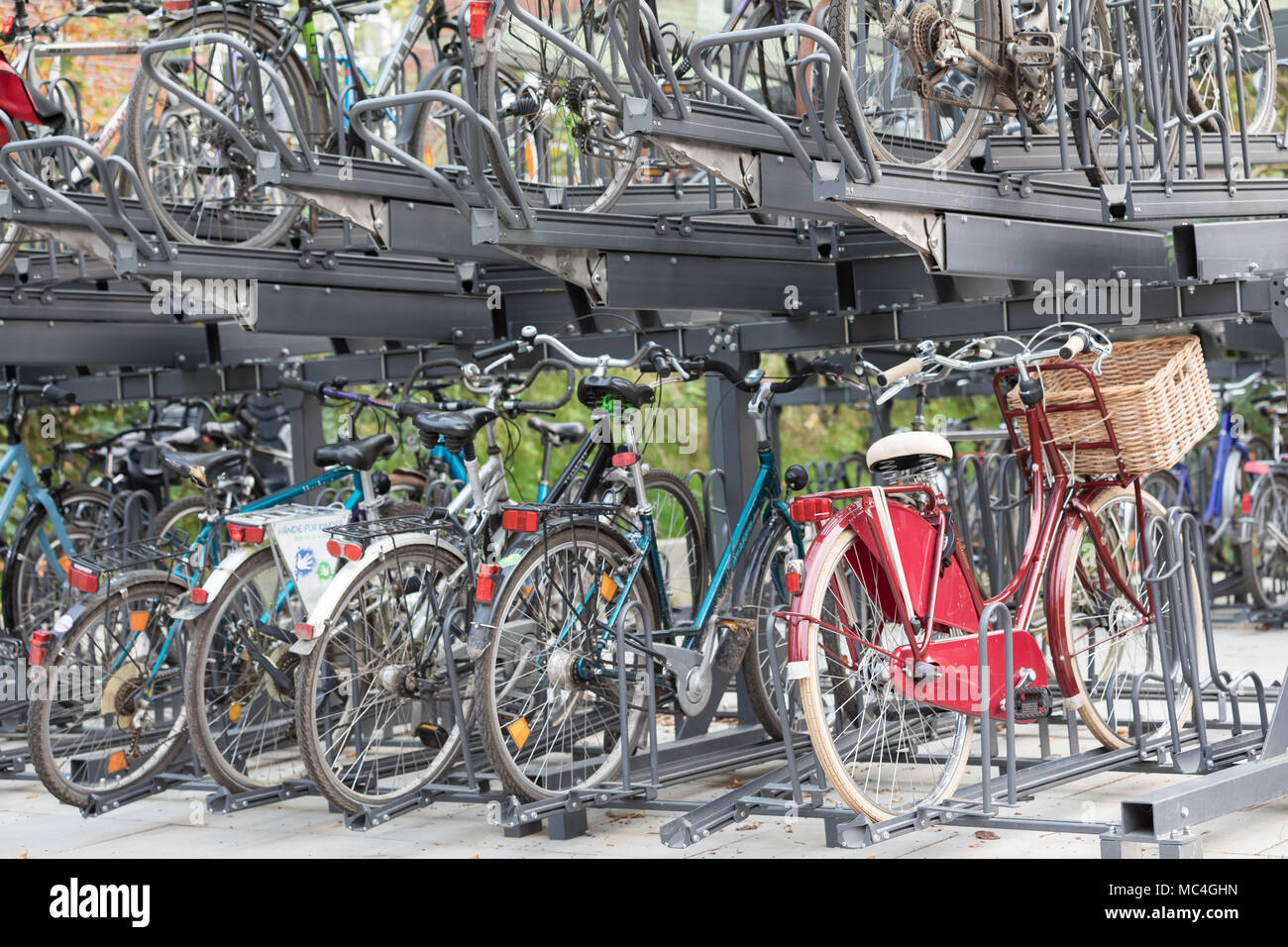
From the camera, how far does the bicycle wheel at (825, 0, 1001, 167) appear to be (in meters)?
4.34

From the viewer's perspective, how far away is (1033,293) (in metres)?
5.14

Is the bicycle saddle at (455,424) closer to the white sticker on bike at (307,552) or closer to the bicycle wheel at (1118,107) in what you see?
the white sticker on bike at (307,552)

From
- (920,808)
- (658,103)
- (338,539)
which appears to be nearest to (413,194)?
(338,539)

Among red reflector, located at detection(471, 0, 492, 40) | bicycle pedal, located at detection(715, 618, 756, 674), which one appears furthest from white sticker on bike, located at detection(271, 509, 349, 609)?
red reflector, located at detection(471, 0, 492, 40)

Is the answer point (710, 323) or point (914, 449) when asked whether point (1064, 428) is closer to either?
point (914, 449)

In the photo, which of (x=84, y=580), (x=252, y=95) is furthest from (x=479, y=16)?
(x=84, y=580)

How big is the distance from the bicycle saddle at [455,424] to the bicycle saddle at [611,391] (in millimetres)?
321

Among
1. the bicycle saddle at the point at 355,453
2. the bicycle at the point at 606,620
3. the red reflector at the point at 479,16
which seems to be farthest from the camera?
the bicycle saddle at the point at 355,453

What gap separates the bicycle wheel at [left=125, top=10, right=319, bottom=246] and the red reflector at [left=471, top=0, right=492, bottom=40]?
118 cm

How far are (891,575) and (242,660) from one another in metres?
2.29

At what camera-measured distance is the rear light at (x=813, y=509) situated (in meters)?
3.98

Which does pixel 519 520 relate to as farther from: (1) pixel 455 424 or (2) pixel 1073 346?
(2) pixel 1073 346

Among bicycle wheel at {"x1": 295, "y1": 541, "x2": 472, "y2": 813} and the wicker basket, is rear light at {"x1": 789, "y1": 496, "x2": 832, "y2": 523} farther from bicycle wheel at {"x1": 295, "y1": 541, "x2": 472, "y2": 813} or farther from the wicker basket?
bicycle wheel at {"x1": 295, "y1": 541, "x2": 472, "y2": 813}

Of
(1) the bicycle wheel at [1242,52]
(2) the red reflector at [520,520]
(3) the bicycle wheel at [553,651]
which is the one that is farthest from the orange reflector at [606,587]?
(1) the bicycle wheel at [1242,52]
